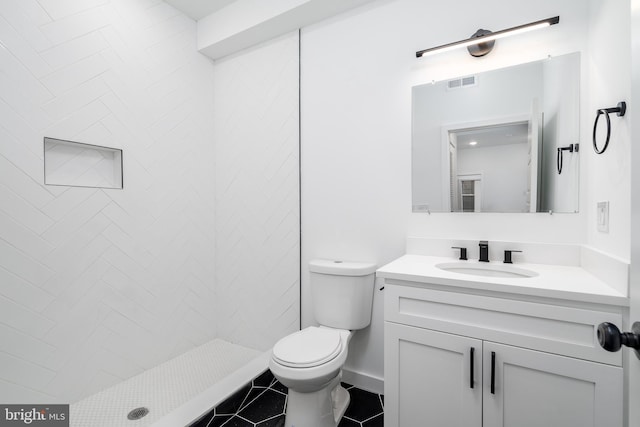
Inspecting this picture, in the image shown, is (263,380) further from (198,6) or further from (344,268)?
(198,6)

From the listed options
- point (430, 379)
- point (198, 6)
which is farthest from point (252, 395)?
point (198, 6)

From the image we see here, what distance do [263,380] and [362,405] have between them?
2.03 ft

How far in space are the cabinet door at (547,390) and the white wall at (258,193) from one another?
1.32 m

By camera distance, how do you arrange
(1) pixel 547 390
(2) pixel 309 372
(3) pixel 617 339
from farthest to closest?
(2) pixel 309 372 < (1) pixel 547 390 < (3) pixel 617 339

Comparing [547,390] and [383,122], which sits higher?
[383,122]

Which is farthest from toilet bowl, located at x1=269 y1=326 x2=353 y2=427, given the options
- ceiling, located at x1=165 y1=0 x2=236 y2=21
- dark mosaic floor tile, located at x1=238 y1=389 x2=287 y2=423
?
ceiling, located at x1=165 y1=0 x2=236 y2=21

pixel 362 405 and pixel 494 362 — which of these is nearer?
pixel 494 362

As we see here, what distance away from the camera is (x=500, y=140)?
1585 millimetres

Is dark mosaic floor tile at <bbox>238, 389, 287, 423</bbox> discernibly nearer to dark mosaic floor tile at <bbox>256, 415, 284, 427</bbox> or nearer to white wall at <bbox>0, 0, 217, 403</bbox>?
dark mosaic floor tile at <bbox>256, 415, 284, 427</bbox>

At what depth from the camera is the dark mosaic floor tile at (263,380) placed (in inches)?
74.3

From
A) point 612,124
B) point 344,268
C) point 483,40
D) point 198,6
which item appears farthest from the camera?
point 198,6

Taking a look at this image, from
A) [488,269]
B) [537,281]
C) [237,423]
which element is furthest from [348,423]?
[537,281]

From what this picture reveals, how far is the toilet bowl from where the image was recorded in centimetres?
134

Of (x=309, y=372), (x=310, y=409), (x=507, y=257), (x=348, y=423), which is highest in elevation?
(x=507, y=257)
